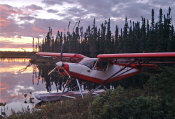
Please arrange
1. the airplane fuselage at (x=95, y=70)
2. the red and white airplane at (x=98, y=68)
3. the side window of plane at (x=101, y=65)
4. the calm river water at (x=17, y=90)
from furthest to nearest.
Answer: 1. the side window of plane at (x=101, y=65)
2. the airplane fuselage at (x=95, y=70)
3. the red and white airplane at (x=98, y=68)
4. the calm river water at (x=17, y=90)

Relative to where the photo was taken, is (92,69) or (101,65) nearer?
(92,69)

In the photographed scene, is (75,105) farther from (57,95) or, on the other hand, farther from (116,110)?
(57,95)

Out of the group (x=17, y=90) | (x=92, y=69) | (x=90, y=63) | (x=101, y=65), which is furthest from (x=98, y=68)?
(x=17, y=90)

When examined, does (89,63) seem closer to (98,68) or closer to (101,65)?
(98,68)

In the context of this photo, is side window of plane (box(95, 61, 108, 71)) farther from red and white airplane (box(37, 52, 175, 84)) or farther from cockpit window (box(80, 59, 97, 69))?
cockpit window (box(80, 59, 97, 69))

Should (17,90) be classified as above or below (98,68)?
below

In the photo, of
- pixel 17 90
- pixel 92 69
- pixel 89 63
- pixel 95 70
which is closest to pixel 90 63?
pixel 89 63

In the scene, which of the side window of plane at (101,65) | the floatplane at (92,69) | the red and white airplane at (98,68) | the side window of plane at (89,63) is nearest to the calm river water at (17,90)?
the floatplane at (92,69)

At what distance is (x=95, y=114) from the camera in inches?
188

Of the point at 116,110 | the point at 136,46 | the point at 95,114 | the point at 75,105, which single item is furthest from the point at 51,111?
the point at 136,46

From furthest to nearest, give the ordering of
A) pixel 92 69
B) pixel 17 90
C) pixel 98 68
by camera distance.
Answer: pixel 17 90 → pixel 98 68 → pixel 92 69

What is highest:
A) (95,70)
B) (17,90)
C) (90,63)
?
(90,63)

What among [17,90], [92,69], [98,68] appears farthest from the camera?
[17,90]

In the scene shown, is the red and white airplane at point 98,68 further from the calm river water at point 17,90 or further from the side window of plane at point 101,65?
the calm river water at point 17,90
